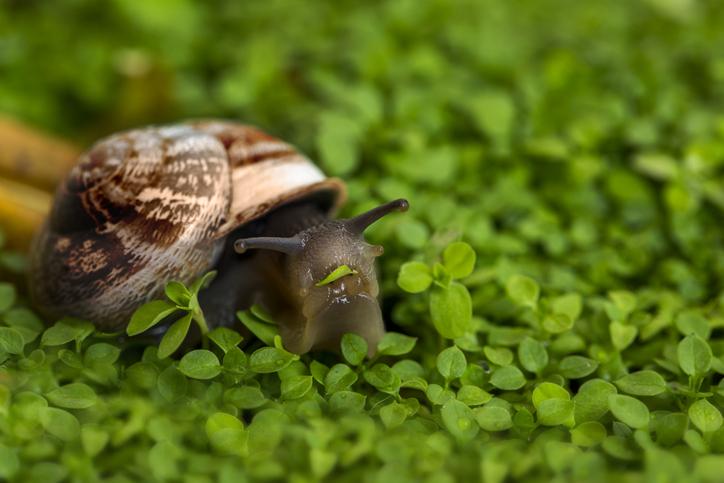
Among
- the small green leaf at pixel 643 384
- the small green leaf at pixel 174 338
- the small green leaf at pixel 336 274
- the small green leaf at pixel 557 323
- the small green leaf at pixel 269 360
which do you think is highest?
the small green leaf at pixel 336 274

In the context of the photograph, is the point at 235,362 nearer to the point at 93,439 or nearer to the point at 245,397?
the point at 245,397

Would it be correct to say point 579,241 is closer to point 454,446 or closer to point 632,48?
point 454,446

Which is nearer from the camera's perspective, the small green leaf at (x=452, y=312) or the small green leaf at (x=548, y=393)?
the small green leaf at (x=548, y=393)

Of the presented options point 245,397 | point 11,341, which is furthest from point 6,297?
point 245,397

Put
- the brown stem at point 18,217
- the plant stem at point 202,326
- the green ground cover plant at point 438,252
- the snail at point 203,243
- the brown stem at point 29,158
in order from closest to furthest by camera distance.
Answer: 1. the green ground cover plant at point 438,252
2. the plant stem at point 202,326
3. the snail at point 203,243
4. the brown stem at point 18,217
5. the brown stem at point 29,158

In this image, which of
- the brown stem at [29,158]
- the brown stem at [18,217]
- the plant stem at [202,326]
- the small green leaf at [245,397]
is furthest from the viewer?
the brown stem at [29,158]

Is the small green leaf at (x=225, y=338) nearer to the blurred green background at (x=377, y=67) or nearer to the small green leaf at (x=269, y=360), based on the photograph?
the small green leaf at (x=269, y=360)

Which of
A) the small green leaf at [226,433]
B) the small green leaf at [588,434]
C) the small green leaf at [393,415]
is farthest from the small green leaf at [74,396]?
the small green leaf at [588,434]
